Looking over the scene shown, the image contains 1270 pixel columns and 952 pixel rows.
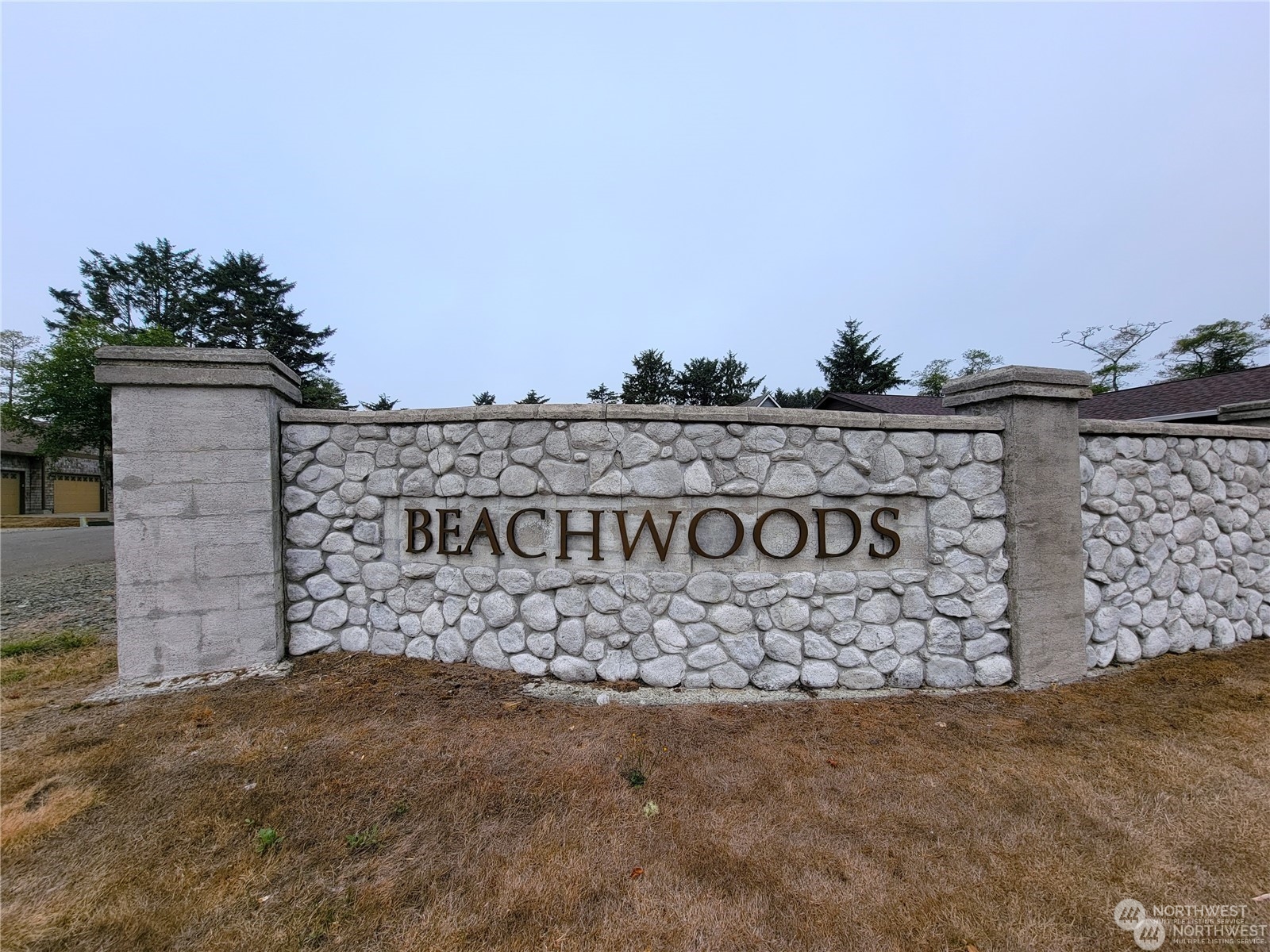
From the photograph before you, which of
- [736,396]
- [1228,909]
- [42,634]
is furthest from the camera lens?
[736,396]

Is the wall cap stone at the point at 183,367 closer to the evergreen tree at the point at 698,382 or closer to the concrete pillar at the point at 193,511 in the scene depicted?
the concrete pillar at the point at 193,511

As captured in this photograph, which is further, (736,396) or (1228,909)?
(736,396)

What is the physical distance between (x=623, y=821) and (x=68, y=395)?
31.9 m

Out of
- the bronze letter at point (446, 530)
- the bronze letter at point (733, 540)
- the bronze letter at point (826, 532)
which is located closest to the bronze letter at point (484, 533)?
the bronze letter at point (446, 530)

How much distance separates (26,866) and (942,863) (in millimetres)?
3900

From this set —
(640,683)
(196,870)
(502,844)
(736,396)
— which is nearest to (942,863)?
(502,844)

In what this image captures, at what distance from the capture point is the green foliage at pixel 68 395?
71.6ft

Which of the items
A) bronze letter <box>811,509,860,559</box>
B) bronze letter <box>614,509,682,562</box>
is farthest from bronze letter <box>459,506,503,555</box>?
bronze letter <box>811,509,860,559</box>

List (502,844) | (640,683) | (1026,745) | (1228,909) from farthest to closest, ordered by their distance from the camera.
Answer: (640,683)
(1026,745)
(502,844)
(1228,909)

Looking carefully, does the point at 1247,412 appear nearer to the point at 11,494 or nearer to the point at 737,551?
the point at 737,551

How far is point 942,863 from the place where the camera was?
83.7 inches

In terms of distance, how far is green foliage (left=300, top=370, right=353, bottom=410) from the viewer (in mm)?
26453

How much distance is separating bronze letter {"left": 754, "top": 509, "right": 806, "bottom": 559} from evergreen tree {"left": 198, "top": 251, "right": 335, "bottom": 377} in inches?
1375

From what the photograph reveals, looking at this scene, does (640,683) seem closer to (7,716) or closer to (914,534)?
(914,534)
